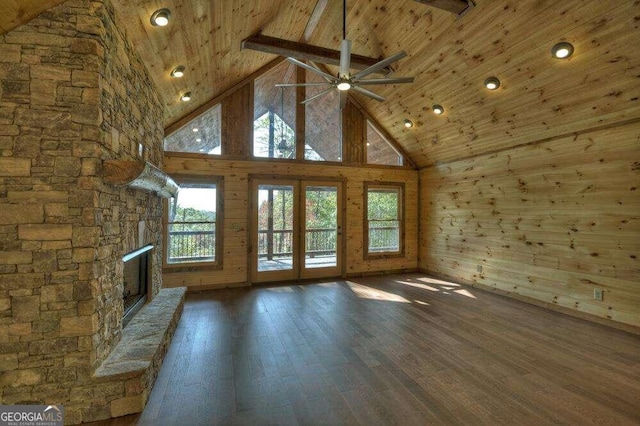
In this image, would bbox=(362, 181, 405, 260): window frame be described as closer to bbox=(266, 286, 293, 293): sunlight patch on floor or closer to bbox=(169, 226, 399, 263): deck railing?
bbox=(169, 226, 399, 263): deck railing

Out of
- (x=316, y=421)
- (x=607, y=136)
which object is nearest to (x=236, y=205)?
(x=316, y=421)

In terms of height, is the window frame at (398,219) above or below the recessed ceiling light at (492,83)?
below

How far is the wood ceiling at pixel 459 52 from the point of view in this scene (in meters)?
3.00

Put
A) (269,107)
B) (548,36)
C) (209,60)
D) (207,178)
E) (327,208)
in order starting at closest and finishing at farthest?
(548,36) < (209,60) < (207,178) < (269,107) < (327,208)

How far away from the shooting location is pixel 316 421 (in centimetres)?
201

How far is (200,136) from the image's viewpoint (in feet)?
18.1

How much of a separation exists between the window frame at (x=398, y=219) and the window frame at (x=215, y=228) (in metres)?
3.09

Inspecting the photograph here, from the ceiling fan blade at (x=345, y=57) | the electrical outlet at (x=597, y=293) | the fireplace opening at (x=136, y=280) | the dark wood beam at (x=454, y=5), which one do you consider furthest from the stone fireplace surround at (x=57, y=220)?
the electrical outlet at (x=597, y=293)

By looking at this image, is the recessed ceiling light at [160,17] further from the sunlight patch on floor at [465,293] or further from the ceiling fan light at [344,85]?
the sunlight patch on floor at [465,293]

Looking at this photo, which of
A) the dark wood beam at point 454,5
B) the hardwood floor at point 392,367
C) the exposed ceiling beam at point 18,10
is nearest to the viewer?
the exposed ceiling beam at point 18,10

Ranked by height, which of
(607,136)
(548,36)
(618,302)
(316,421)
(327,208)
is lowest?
(316,421)

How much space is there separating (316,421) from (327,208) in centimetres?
467

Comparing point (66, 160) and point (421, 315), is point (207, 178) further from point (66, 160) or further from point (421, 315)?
point (421, 315)

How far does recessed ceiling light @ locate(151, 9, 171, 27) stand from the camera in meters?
2.63
